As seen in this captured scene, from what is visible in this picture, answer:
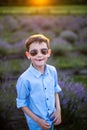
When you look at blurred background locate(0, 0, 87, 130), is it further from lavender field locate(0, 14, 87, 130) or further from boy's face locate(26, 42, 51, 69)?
boy's face locate(26, 42, 51, 69)

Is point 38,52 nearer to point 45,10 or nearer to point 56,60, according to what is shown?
point 56,60

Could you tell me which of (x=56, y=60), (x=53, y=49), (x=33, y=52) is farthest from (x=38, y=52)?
(x=53, y=49)

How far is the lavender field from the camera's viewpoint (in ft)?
8.67

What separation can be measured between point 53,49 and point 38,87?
149 cm

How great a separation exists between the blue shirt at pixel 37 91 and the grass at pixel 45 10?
1.49m

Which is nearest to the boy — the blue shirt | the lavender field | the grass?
the blue shirt

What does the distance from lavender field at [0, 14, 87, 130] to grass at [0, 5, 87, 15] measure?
0.15 ft

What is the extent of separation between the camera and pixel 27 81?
6.51 ft

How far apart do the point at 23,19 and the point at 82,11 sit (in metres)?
0.58

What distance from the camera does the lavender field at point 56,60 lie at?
8.67 feet

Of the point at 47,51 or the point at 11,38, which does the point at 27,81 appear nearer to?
the point at 47,51

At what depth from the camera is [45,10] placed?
357 cm

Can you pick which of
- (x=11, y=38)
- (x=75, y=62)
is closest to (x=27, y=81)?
(x=75, y=62)

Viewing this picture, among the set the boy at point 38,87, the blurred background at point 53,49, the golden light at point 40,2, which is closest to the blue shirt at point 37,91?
the boy at point 38,87
